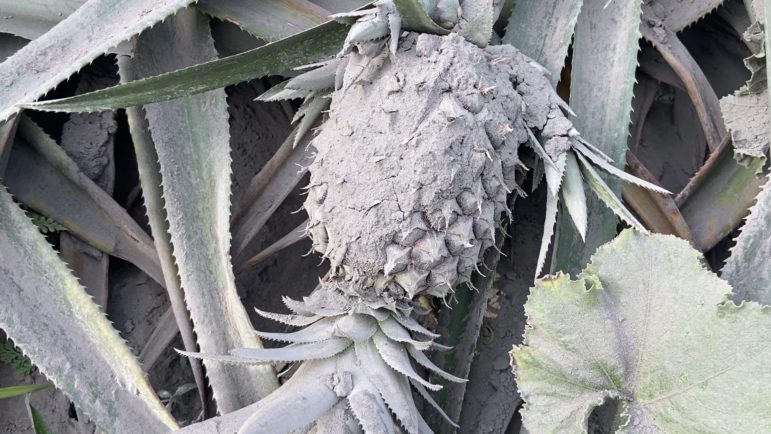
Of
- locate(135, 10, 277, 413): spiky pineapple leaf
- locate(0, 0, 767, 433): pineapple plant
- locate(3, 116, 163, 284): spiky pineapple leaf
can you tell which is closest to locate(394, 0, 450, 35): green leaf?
locate(0, 0, 767, 433): pineapple plant

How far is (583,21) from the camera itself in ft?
3.37

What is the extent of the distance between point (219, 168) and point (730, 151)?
781mm

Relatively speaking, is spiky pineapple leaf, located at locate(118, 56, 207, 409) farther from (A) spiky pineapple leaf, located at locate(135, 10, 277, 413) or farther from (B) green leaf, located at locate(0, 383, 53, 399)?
(B) green leaf, located at locate(0, 383, 53, 399)

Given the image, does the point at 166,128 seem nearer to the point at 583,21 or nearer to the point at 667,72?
the point at 583,21

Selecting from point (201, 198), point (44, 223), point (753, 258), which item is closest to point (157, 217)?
point (201, 198)

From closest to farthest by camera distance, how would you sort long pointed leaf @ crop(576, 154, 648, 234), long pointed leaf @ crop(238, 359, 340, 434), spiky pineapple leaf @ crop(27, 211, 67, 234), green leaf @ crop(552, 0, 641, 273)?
1. long pointed leaf @ crop(238, 359, 340, 434)
2. long pointed leaf @ crop(576, 154, 648, 234)
3. green leaf @ crop(552, 0, 641, 273)
4. spiky pineapple leaf @ crop(27, 211, 67, 234)

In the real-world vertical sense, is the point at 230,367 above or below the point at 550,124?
below

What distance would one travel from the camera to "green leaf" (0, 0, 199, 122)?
0.95m

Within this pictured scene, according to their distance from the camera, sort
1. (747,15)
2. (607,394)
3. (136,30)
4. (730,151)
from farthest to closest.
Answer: (747,15)
(730,151)
(136,30)
(607,394)

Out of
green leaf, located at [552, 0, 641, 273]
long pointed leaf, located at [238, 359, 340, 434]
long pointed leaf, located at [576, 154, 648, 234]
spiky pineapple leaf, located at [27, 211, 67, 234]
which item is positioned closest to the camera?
long pointed leaf, located at [238, 359, 340, 434]

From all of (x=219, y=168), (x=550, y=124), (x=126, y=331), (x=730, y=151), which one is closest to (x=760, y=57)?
(x=730, y=151)

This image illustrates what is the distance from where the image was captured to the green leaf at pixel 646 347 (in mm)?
795

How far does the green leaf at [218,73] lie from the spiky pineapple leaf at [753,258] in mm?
610

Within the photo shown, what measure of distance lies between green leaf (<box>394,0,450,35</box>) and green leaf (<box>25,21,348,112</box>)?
0.34 feet
